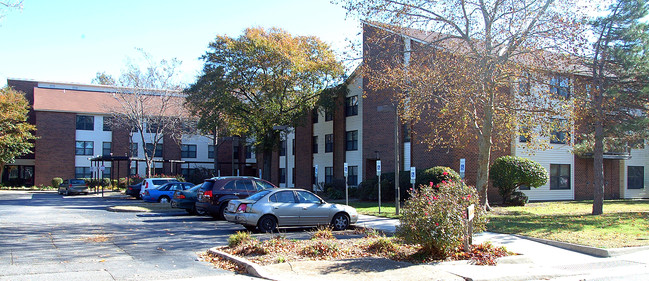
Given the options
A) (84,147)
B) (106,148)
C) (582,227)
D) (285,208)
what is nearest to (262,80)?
(285,208)

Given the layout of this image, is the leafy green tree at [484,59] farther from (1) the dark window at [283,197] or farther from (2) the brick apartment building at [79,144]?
(2) the brick apartment building at [79,144]

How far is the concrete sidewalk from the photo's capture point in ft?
31.2

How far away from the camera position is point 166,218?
20.3 metres

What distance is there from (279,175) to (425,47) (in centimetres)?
2931

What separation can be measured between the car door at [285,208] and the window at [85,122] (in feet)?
157

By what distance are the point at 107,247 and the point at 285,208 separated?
5.11m

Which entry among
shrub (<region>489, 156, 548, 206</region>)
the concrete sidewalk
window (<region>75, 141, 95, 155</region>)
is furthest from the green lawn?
window (<region>75, 141, 95, 155</region>)

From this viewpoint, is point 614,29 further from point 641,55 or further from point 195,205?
point 195,205

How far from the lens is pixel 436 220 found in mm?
9898

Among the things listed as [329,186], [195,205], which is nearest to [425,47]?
[195,205]

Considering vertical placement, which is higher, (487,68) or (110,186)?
(487,68)

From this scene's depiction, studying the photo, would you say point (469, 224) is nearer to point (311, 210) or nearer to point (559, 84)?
point (311, 210)

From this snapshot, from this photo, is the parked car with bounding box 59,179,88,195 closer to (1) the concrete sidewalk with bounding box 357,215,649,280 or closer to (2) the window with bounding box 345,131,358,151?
(2) the window with bounding box 345,131,358,151

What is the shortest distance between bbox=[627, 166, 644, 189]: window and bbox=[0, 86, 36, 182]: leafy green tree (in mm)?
51854
